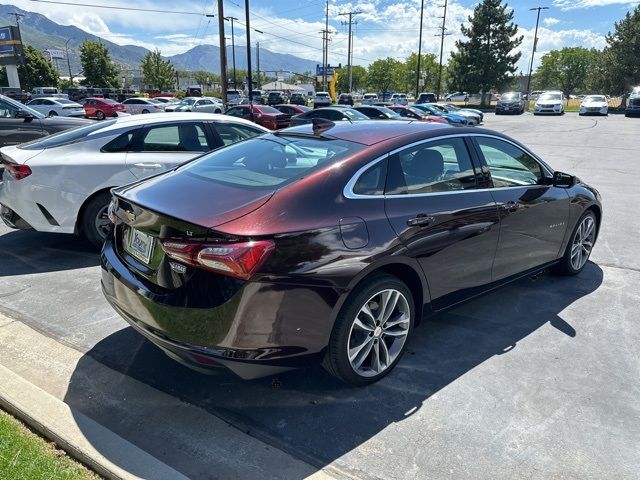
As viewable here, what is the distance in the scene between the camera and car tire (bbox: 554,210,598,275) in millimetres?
4770

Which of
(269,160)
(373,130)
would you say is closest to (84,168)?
(269,160)

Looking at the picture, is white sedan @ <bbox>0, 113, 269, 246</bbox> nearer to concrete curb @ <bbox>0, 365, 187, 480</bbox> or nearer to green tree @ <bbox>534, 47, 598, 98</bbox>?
concrete curb @ <bbox>0, 365, 187, 480</bbox>

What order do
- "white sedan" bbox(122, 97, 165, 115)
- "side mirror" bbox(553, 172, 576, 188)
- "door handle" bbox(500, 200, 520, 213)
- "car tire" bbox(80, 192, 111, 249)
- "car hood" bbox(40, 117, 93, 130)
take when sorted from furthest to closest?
"white sedan" bbox(122, 97, 165, 115) → "car hood" bbox(40, 117, 93, 130) → "car tire" bbox(80, 192, 111, 249) → "side mirror" bbox(553, 172, 576, 188) → "door handle" bbox(500, 200, 520, 213)

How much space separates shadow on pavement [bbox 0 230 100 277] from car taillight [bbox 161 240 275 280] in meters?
3.19

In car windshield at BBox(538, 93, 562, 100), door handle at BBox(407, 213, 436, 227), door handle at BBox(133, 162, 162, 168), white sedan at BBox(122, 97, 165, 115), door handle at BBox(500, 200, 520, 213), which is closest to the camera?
door handle at BBox(407, 213, 436, 227)

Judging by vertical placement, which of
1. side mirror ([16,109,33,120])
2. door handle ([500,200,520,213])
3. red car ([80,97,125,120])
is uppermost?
side mirror ([16,109,33,120])

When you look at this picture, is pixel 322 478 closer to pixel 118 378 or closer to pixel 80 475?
pixel 80 475

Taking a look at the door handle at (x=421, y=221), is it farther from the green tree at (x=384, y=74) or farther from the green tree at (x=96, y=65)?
the green tree at (x=384, y=74)

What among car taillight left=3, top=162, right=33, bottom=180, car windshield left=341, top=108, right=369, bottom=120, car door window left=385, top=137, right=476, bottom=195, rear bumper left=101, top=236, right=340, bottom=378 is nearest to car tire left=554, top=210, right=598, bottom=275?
car door window left=385, top=137, right=476, bottom=195

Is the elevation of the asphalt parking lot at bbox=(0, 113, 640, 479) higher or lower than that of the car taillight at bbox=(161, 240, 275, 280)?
lower

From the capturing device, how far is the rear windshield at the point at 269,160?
2.95 metres

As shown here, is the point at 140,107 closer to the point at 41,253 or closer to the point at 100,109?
the point at 100,109

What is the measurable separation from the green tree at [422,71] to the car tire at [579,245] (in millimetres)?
98171

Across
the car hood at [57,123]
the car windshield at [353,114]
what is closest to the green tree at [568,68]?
the car windshield at [353,114]
